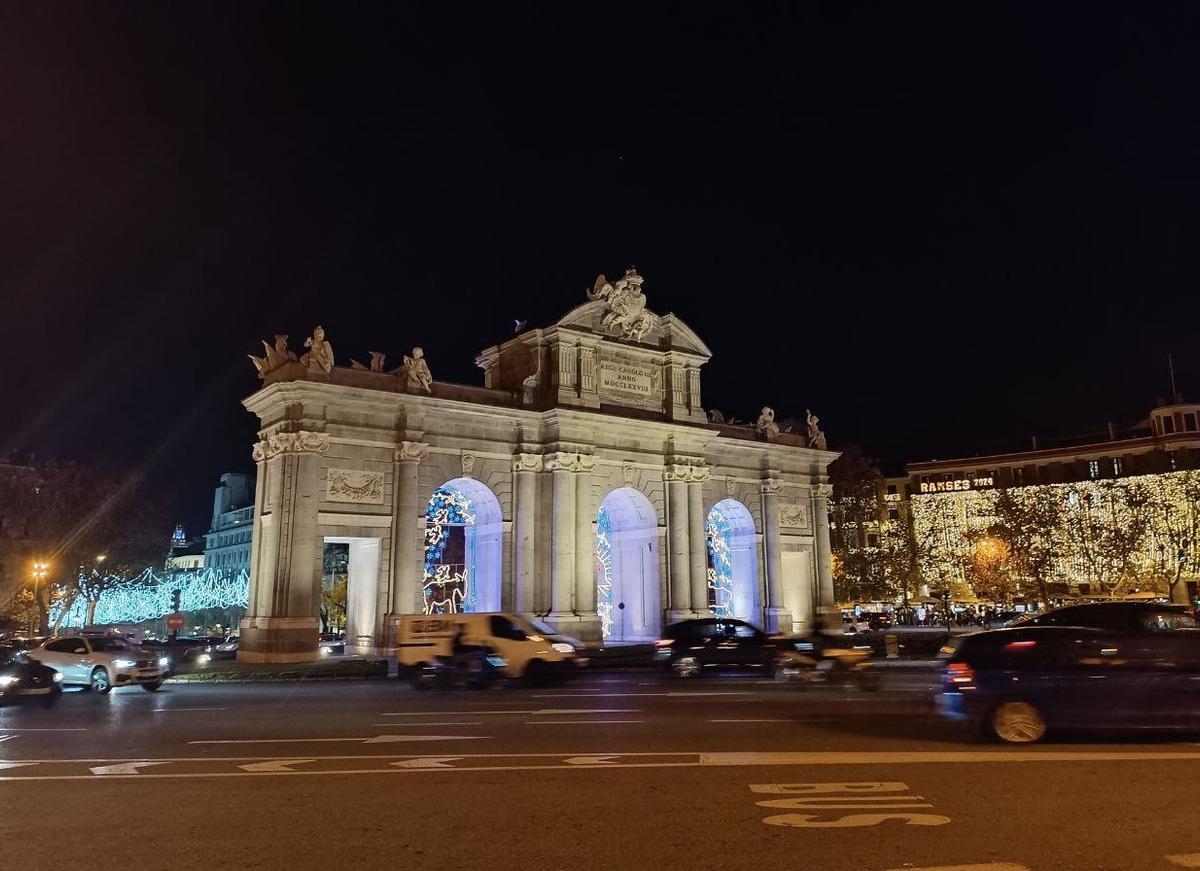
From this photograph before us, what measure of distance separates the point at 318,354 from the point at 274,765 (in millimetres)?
23126

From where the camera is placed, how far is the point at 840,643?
20625mm

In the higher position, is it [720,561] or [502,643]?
[720,561]

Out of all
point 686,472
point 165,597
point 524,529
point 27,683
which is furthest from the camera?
point 165,597

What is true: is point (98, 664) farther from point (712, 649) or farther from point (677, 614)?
point (677, 614)

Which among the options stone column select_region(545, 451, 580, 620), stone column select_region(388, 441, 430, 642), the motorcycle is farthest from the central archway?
the motorcycle

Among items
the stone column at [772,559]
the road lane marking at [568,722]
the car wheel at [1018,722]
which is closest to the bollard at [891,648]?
the stone column at [772,559]

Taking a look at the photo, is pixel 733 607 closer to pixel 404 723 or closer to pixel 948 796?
pixel 404 723

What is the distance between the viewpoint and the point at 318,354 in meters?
31.0

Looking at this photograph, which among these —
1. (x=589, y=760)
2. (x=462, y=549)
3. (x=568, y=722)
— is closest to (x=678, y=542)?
(x=462, y=549)

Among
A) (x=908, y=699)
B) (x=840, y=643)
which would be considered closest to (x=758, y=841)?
(x=908, y=699)

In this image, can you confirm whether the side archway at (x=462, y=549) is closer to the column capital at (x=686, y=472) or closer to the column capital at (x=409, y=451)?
the column capital at (x=409, y=451)

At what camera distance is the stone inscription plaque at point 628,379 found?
37.8 metres

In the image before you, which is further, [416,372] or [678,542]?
[678,542]

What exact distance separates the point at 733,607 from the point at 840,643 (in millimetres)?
23299
